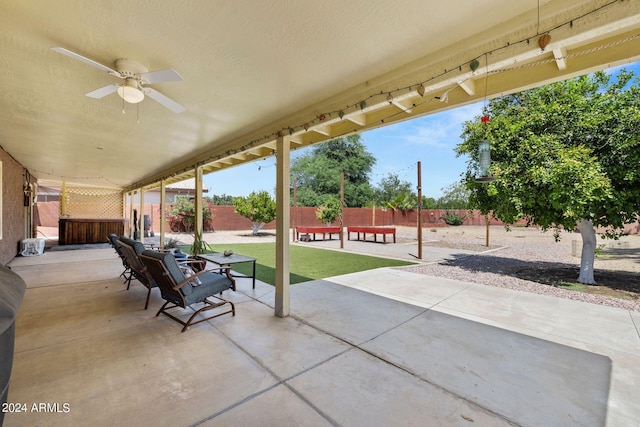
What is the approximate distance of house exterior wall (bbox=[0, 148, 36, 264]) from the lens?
6.25 meters

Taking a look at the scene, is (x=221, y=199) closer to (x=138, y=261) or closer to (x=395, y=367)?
(x=138, y=261)

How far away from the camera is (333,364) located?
2545mm

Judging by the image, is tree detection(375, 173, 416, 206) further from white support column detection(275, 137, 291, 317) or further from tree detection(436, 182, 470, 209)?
white support column detection(275, 137, 291, 317)

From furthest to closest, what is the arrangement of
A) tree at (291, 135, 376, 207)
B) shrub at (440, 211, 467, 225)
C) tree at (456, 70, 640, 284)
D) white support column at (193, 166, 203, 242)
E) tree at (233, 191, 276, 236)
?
tree at (291, 135, 376, 207) < shrub at (440, 211, 467, 225) < tree at (233, 191, 276, 236) < white support column at (193, 166, 203, 242) < tree at (456, 70, 640, 284)

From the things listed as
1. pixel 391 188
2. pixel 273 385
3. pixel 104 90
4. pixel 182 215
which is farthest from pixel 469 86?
pixel 391 188

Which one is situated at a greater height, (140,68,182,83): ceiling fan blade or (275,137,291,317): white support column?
(140,68,182,83): ceiling fan blade

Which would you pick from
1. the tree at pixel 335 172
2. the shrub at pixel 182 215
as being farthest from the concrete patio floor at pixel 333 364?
the tree at pixel 335 172

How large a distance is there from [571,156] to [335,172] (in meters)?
25.1

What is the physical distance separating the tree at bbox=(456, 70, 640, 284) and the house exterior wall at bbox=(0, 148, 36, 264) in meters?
10.00

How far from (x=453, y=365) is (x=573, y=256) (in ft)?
30.0

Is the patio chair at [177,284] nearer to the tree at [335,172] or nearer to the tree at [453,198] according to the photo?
the tree at [335,172]

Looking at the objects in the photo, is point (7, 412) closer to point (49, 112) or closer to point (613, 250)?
point (49, 112)

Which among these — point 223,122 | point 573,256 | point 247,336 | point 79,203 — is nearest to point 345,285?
point 247,336

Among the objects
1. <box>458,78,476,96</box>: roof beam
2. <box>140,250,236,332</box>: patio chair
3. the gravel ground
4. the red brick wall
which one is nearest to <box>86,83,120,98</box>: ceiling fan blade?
<box>140,250,236,332</box>: patio chair
